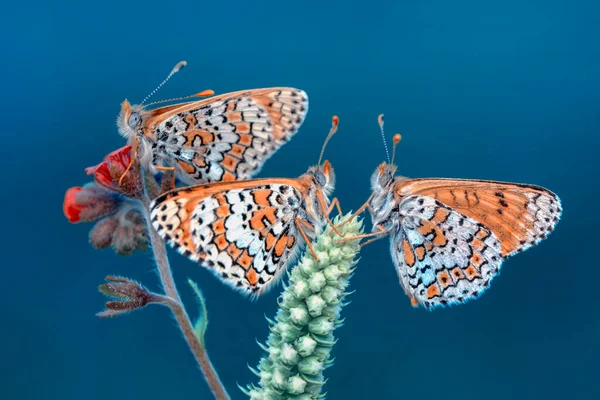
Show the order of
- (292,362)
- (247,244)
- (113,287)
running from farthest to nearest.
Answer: (247,244) < (113,287) < (292,362)

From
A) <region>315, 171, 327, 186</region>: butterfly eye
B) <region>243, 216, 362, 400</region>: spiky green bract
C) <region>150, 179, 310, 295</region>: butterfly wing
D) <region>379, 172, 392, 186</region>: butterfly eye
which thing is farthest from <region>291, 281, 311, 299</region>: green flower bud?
<region>379, 172, 392, 186</region>: butterfly eye

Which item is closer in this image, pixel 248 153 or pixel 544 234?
pixel 544 234

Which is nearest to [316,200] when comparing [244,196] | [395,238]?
[244,196]

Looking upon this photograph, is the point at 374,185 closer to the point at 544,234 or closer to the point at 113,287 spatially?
the point at 544,234

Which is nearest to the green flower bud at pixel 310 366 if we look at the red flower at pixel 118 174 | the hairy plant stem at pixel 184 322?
the hairy plant stem at pixel 184 322

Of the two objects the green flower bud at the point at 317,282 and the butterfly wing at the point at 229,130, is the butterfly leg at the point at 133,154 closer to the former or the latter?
the butterfly wing at the point at 229,130
